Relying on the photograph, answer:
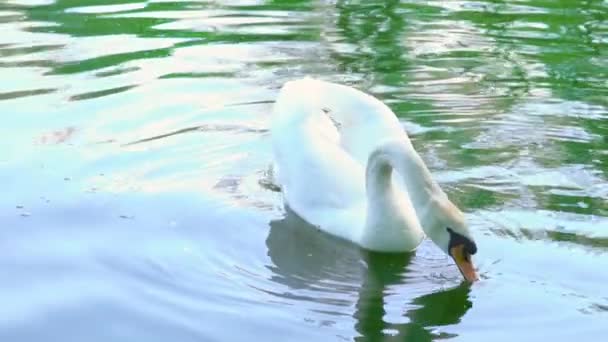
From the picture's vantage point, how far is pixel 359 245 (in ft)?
20.8

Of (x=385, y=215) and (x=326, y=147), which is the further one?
(x=326, y=147)

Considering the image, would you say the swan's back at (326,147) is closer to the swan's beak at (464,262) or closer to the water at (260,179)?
the water at (260,179)

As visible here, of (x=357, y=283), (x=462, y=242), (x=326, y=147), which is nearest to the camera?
(x=462, y=242)

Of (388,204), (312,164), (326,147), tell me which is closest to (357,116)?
(326,147)

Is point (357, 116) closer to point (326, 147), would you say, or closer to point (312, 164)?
point (326, 147)

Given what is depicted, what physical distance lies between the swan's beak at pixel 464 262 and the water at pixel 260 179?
0.19 feet

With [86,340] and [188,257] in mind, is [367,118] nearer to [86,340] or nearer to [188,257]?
[188,257]

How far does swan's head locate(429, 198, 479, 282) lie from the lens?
18.5 feet

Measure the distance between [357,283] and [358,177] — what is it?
3.31 feet

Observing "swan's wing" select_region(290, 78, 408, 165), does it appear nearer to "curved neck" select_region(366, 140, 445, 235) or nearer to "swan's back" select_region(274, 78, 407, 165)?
"swan's back" select_region(274, 78, 407, 165)

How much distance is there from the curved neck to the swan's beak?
178mm

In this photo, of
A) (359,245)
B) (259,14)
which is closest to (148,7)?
(259,14)

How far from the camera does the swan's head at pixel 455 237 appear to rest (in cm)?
563

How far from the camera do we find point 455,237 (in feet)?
18.6
